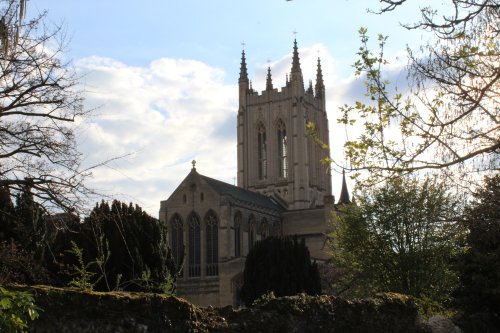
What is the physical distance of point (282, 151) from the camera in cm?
7462

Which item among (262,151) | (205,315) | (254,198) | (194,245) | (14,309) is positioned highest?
(262,151)

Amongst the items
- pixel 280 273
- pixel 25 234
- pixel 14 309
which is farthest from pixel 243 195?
pixel 14 309

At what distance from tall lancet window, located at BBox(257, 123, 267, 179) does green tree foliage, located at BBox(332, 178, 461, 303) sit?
4316 centimetres

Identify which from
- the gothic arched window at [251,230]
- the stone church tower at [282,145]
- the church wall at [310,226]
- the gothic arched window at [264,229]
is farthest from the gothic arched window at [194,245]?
the stone church tower at [282,145]

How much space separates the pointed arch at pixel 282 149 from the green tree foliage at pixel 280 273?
35.1 m

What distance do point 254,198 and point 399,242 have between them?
36555mm

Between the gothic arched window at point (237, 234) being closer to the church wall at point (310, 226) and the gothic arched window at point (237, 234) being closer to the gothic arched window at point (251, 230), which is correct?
the gothic arched window at point (251, 230)

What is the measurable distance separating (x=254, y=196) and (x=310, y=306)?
5547cm

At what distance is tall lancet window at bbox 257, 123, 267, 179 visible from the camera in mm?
74750

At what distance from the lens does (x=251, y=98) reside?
77500 mm

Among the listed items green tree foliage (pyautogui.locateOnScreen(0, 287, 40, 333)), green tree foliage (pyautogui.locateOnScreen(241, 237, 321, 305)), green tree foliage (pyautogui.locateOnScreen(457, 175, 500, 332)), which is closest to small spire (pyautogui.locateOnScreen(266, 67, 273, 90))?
green tree foliage (pyautogui.locateOnScreen(241, 237, 321, 305))

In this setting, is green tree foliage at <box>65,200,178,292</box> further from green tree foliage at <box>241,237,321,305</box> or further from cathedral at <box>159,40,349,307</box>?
cathedral at <box>159,40,349,307</box>

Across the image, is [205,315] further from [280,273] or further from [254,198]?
[254,198]

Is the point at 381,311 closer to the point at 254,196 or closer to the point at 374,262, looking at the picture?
the point at 374,262
